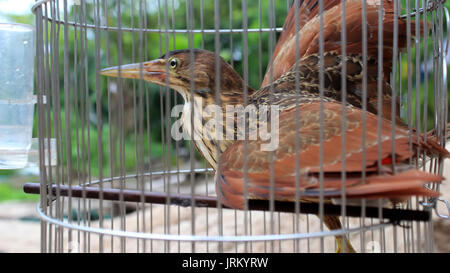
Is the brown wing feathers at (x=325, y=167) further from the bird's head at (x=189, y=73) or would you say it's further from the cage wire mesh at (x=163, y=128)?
the bird's head at (x=189, y=73)

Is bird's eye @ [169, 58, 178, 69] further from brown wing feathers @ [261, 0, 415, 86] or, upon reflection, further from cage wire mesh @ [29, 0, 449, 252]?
brown wing feathers @ [261, 0, 415, 86]

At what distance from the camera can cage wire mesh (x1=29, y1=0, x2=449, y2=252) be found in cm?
82

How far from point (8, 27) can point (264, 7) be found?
1.37m

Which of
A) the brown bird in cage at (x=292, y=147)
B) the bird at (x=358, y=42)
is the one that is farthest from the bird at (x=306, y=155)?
A: the bird at (x=358, y=42)

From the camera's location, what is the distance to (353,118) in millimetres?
913

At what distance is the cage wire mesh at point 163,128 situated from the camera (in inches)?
32.3

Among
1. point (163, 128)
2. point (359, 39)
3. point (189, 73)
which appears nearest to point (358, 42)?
point (359, 39)

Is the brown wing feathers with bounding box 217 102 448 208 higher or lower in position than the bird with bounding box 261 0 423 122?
lower

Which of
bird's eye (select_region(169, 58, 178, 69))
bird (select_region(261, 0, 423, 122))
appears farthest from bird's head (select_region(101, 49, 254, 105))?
bird (select_region(261, 0, 423, 122))

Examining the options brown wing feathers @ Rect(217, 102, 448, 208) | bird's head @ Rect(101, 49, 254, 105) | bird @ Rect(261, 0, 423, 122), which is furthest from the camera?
bird @ Rect(261, 0, 423, 122)

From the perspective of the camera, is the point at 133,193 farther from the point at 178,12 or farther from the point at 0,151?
the point at 178,12

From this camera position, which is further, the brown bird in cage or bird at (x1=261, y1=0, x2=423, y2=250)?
bird at (x1=261, y1=0, x2=423, y2=250)

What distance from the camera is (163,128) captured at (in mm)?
1414

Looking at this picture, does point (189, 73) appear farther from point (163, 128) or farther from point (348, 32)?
point (348, 32)
